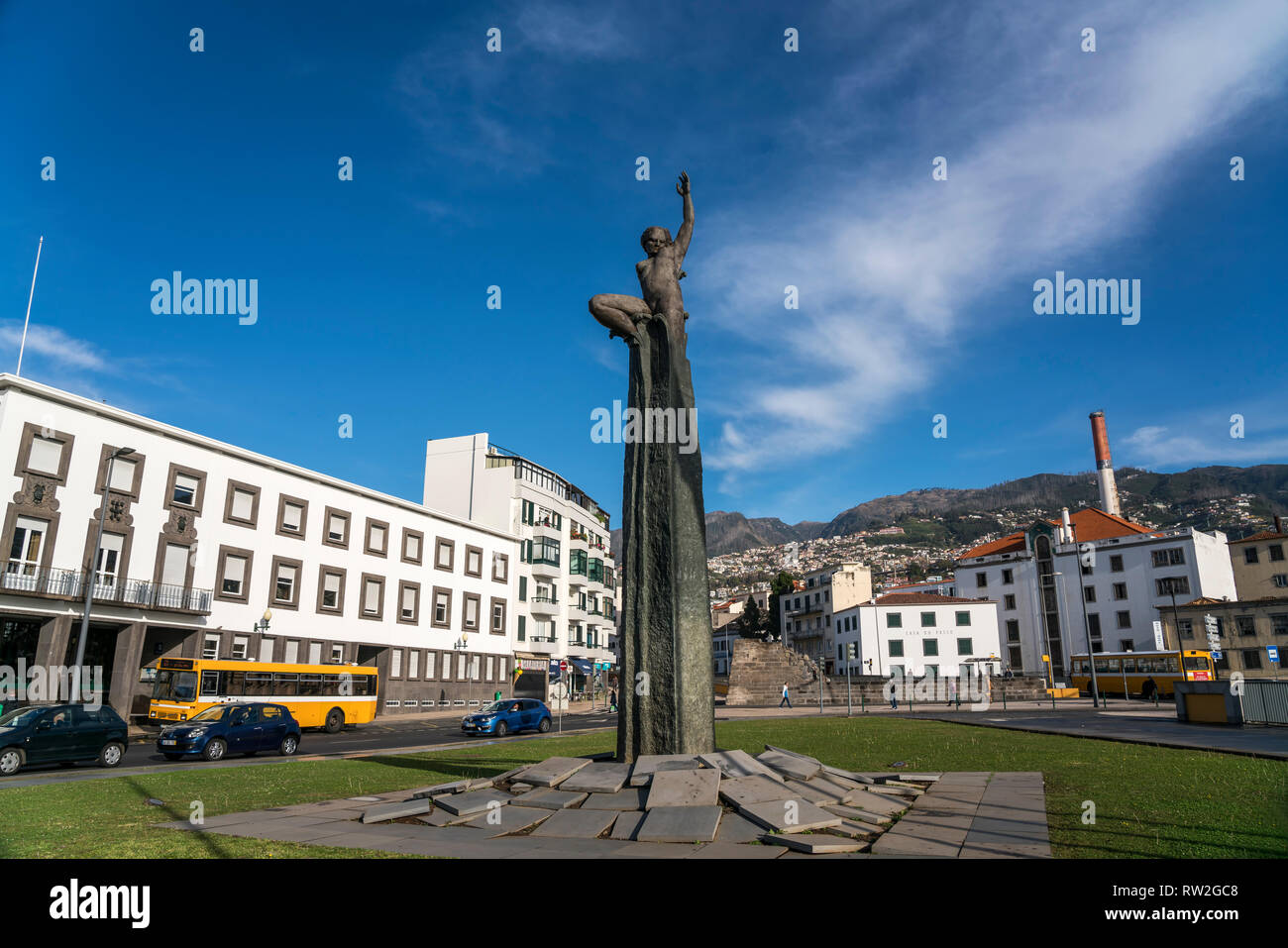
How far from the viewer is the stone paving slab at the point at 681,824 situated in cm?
644

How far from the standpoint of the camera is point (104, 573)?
30594mm

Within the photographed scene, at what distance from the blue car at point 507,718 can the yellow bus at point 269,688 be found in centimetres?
610

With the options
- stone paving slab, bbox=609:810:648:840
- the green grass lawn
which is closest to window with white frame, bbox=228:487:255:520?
the green grass lawn

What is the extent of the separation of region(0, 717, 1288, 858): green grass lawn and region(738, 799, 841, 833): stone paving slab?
1838mm

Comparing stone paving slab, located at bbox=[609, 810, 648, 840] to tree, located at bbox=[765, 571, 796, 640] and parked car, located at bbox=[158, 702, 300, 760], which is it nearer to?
parked car, located at bbox=[158, 702, 300, 760]

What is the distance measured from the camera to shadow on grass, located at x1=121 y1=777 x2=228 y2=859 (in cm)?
637

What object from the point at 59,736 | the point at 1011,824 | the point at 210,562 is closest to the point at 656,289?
the point at 1011,824

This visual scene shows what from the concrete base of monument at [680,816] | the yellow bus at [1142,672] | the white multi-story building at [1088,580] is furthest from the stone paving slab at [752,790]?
the white multi-story building at [1088,580]

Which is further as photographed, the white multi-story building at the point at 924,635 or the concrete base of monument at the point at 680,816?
the white multi-story building at the point at 924,635

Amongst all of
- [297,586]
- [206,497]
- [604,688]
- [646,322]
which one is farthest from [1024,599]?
[646,322]

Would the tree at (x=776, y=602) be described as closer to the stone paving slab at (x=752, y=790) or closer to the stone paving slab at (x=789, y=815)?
the stone paving slab at (x=752, y=790)

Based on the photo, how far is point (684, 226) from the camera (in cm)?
1130

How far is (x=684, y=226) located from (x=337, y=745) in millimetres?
21193

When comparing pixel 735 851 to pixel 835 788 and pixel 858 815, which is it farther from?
pixel 835 788
